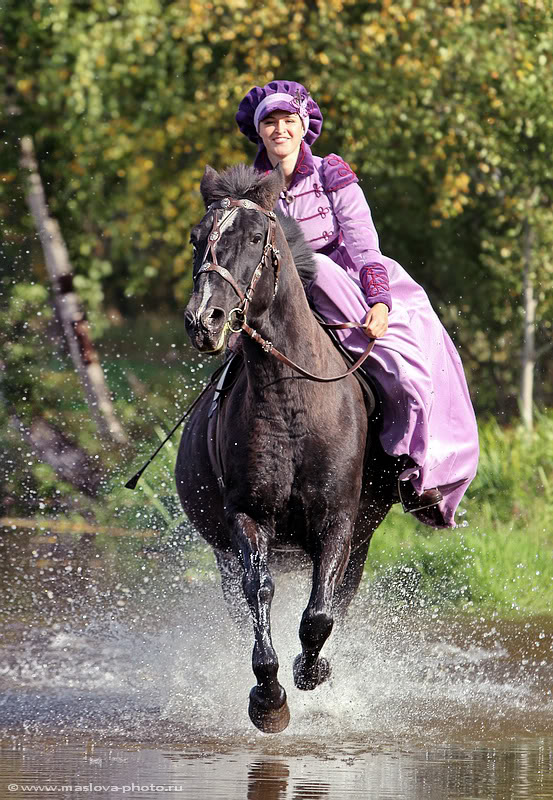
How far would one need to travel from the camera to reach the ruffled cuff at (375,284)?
18.7 ft

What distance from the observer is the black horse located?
15.9ft

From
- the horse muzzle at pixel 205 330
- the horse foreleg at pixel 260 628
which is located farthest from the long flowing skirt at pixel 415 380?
the horse muzzle at pixel 205 330

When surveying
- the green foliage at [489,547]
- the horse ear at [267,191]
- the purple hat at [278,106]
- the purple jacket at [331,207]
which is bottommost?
the green foliage at [489,547]

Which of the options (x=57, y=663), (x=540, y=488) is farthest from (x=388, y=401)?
(x=540, y=488)

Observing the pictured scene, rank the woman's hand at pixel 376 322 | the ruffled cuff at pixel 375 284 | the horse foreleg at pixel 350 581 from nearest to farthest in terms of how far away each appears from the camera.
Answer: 1. the woman's hand at pixel 376 322
2. the ruffled cuff at pixel 375 284
3. the horse foreleg at pixel 350 581

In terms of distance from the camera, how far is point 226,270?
15.3 ft

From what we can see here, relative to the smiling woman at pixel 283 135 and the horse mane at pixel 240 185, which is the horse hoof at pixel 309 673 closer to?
the horse mane at pixel 240 185

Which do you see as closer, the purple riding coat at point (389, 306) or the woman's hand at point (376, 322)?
the woman's hand at point (376, 322)

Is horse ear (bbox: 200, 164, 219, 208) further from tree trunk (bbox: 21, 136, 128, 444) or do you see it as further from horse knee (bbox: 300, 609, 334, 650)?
tree trunk (bbox: 21, 136, 128, 444)

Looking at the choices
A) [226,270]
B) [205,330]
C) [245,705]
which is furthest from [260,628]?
[226,270]

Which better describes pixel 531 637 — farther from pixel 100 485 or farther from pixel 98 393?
pixel 98 393

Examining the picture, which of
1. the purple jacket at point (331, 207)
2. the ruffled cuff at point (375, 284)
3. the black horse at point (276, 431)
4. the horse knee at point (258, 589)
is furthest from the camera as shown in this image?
the purple jacket at point (331, 207)

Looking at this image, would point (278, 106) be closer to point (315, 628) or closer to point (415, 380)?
point (415, 380)

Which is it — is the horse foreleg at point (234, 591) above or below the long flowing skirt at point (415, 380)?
below
